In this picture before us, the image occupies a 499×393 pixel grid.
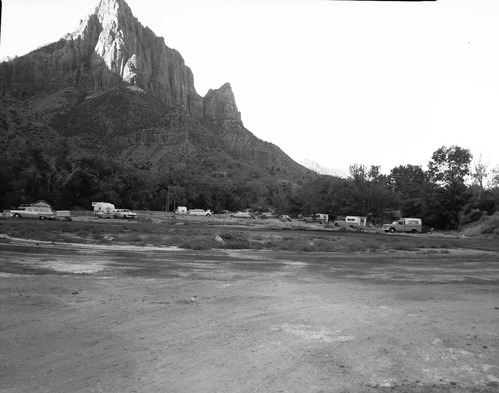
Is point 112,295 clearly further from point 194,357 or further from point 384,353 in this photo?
point 384,353

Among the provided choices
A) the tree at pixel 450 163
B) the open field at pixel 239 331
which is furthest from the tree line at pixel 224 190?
the open field at pixel 239 331

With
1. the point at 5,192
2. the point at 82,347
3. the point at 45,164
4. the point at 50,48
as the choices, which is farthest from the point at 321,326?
the point at 50,48

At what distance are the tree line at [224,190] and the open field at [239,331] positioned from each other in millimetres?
62809

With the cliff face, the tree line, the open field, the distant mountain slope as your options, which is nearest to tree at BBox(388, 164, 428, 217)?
the tree line

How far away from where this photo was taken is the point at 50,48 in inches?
7096

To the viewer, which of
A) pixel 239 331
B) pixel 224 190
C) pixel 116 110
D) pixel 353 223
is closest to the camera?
pixel 239 331

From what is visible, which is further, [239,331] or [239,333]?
[239,331]

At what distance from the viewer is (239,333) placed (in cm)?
830

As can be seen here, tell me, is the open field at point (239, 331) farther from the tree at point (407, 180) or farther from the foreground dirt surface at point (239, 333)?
the tree at point (407, 180)

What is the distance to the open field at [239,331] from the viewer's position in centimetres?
599

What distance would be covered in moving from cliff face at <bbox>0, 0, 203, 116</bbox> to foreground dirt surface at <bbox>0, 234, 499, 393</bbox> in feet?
503

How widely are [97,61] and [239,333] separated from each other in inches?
6981

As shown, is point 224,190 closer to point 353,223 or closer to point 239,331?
point 353,223

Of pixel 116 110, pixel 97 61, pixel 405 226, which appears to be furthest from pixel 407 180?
pixel 97 61
